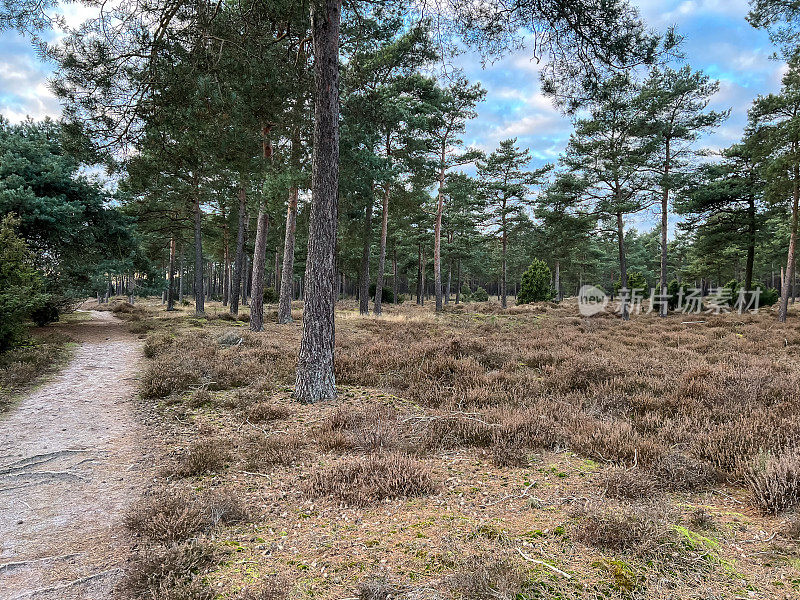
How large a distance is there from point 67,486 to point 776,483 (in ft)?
20.0

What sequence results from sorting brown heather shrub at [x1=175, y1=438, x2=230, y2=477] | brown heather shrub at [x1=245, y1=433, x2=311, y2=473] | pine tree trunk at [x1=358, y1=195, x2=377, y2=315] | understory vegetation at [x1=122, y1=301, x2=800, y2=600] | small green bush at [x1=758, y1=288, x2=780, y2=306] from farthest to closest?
1. small green bush at [x1=758, y1=288, x2=780, y2=306]
2. pine tree trunk at [x1=358, y1=195, x2=377, y2=315]
3. brown heather shrub at [x1=245, y1=433, x2=311, y2=473]
4. brown heather shrub at [x1=175, y1=438, x2=230, y2=477]
5. understory vegetation at [x1=122, y1=301, x2=800, y2=600]

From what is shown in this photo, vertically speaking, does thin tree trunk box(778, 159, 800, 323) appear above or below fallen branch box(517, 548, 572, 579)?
above

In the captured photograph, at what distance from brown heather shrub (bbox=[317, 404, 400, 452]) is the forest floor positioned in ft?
0.08

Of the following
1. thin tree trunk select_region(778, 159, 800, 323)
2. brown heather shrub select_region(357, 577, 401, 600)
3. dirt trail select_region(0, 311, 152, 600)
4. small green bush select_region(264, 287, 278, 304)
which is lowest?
dirt trail select_region(0, 311, 152, 600)

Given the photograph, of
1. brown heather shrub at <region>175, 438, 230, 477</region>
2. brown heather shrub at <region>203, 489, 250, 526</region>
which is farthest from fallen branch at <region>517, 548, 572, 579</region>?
brown heather shrub at <region>175, 438, 230, 477</region>

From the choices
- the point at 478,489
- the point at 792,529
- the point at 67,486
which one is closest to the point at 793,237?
the point at 792,529

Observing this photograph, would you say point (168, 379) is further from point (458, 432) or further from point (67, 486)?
point (458, 432)

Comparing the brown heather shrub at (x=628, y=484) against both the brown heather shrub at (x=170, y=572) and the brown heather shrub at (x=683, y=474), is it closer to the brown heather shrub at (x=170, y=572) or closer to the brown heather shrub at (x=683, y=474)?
the brown heather shrub at (x=683, y=474)

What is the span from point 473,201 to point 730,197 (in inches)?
591

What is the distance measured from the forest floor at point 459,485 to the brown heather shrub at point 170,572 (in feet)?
0.03

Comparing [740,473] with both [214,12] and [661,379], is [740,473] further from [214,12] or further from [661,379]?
[214,12]

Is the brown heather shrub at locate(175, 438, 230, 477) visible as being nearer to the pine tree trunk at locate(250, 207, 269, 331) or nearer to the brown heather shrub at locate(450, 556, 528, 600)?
the brown heather shrub at locate(450, 556, 528, 600)

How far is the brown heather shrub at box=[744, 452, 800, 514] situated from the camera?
2.76 m

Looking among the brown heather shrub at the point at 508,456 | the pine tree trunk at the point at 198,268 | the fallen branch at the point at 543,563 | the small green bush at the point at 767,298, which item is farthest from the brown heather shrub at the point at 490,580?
the small green bush at the point at 767,298
